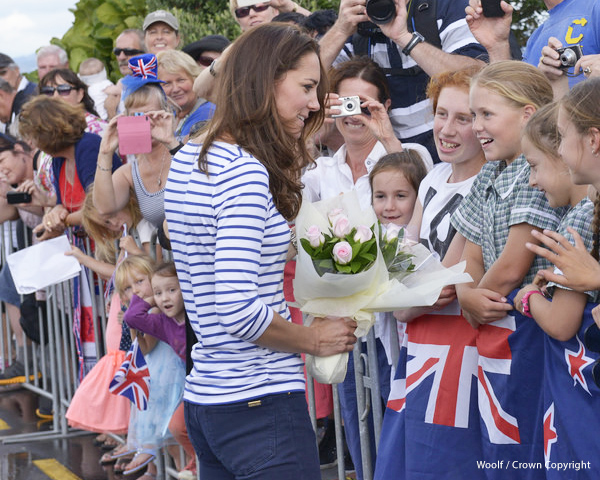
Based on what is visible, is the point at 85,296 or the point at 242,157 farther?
the point at 85,296

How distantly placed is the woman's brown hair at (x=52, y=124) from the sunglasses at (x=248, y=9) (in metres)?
1.33

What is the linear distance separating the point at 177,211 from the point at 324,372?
69 centimetres

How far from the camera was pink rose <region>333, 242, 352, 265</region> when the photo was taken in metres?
2.69

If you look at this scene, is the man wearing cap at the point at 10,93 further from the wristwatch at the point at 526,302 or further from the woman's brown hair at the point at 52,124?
the wristwatch at the point at 526,302

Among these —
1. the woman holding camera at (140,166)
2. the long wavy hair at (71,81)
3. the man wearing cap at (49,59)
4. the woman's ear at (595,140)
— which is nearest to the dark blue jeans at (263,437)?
the woman's ear at (595,140)

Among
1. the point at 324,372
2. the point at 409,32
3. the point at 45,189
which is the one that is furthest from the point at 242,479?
the point at 45,189

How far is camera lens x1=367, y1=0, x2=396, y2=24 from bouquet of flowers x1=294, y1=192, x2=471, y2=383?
1.81 meters

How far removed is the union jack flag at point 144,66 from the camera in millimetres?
5453

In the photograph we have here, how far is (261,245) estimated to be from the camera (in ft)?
8.73

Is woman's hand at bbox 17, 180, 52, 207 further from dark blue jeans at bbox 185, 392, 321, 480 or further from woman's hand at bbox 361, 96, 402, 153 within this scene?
dark blue jeans at bbox 185, 392, 321, 480

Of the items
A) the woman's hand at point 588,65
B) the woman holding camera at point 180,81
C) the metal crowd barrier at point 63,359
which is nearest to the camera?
the woman's hand at point 588,65

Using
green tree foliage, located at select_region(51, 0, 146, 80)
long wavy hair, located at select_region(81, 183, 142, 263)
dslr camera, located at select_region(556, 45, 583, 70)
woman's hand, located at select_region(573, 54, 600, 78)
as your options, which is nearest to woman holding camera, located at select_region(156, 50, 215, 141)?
long wavy hair, located at select_region(81, 183, 142, 263)

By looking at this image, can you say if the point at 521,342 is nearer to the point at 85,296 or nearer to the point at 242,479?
the point at 242,479

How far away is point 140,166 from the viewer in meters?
5.45
